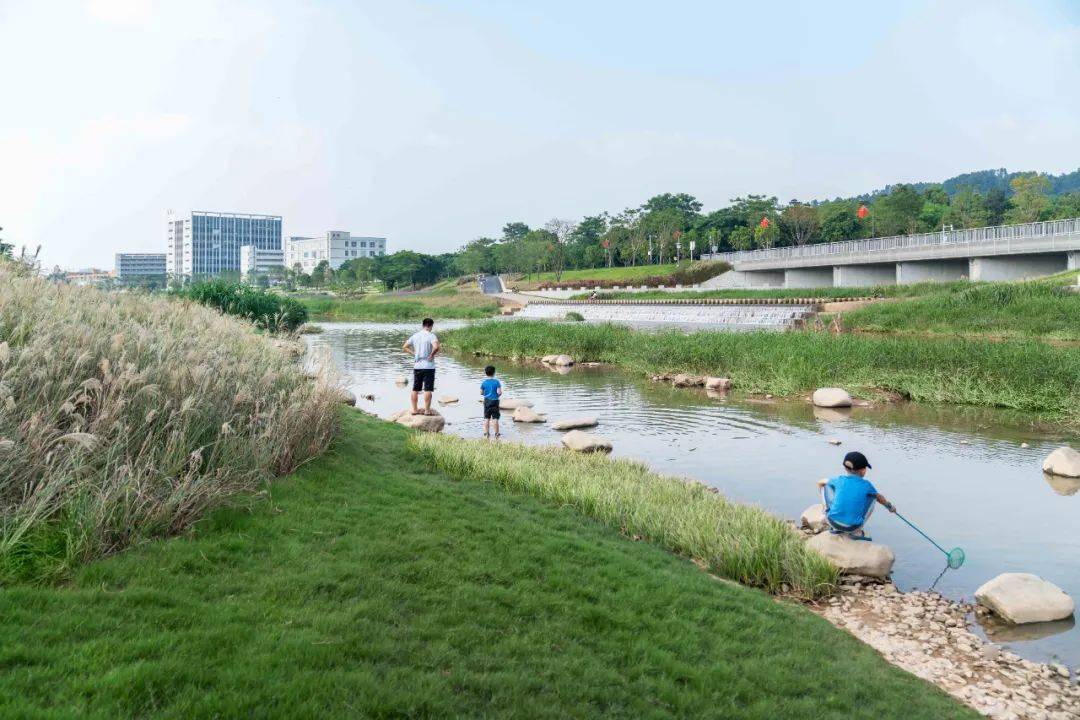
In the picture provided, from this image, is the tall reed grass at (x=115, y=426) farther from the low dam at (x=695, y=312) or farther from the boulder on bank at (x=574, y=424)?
the low dam at (x=695, y=312)

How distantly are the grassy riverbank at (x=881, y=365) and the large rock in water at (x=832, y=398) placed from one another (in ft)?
3.86

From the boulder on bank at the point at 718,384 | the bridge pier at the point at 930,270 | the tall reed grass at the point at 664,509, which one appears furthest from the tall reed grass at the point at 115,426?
the bridge pier at the point at 930,270

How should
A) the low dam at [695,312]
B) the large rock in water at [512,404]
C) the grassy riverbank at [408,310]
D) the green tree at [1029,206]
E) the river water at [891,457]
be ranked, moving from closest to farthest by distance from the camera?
the river water at [891,457]
the large rock in water at [512,404]
the low dam at [695,312]
the grassy riverbank at [408,310]
the green tree at [1029,206]

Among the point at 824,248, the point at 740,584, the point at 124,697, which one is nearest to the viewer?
the point at 124,697

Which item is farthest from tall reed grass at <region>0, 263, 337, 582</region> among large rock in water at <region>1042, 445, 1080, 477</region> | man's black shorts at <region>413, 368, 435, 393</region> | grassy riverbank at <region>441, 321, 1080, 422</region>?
grassy riverbank at <region>441, 321, 1080, 422</region>

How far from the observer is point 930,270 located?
54938mm

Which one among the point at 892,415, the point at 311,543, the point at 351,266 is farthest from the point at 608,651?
the point at 351,266

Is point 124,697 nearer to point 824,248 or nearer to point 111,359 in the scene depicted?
point 111,359

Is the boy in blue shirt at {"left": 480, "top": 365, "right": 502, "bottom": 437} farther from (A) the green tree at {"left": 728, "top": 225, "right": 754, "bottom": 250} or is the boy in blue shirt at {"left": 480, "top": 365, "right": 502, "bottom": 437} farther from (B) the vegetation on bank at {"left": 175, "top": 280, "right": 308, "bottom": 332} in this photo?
(A) the green tree at {"left": 728, "top": 225, "right": 754, "bottom": 250}

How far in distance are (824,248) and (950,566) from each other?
5850cm

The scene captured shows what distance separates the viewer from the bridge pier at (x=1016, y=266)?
4709 cm

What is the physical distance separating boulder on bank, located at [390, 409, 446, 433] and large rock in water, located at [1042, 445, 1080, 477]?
11.2 metres

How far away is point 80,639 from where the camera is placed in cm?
431

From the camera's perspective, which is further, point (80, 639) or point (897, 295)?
A: point (897, 295)
